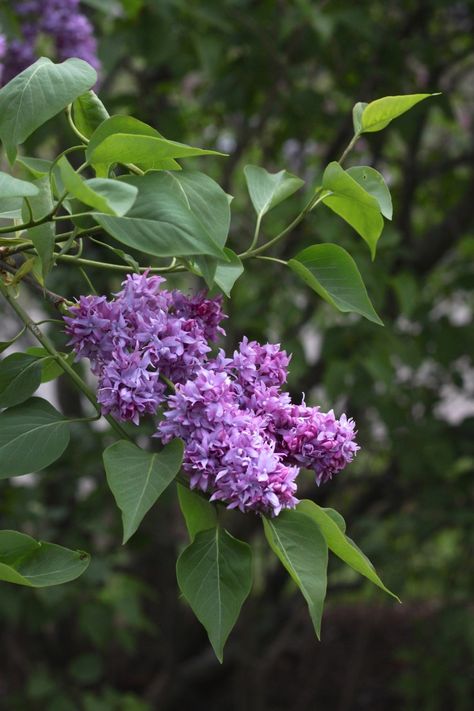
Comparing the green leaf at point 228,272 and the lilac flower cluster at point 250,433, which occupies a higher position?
the green leaf at point 228,272

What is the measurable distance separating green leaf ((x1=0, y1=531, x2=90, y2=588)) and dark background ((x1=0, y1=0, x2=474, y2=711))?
1.40m

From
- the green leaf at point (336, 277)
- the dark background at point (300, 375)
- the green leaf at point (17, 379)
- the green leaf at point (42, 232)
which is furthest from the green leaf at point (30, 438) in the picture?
the dark background at point (300, 375)

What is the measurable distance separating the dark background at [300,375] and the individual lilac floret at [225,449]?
1.40m

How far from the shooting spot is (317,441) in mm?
761

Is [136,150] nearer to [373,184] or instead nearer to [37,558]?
[373,184]

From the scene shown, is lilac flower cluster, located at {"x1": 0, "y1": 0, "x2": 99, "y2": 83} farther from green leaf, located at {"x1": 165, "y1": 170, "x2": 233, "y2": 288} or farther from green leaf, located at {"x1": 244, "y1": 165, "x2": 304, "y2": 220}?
green leaf, located at {"x1": 165, "y1": 170, "x2": 233, "y2": 288}

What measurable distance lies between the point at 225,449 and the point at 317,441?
0.08m

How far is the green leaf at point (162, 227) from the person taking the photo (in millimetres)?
685

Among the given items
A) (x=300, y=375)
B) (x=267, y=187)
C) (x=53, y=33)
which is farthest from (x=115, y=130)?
(x=300, y=375)

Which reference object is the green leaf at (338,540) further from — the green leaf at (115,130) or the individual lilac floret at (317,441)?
the green leaf at (115,130)

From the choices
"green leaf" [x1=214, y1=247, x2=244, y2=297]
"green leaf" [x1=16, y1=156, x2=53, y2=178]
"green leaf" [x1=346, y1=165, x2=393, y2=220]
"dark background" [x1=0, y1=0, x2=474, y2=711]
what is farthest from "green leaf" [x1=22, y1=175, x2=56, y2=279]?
"dark background" [x1=0, y1=0, x2=474, y2=711]

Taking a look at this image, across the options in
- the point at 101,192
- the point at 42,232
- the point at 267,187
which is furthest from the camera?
the point at 267,187

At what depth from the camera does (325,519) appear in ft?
2.38

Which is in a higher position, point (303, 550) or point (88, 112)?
point (88, 112)
